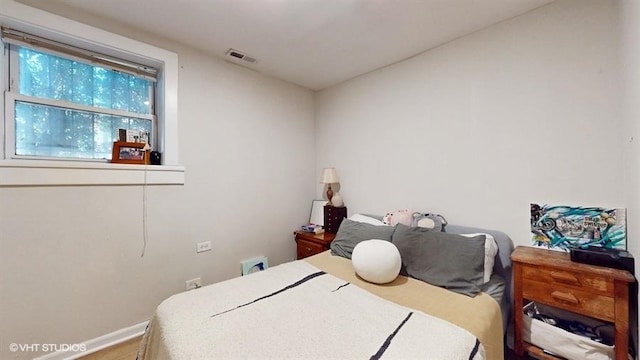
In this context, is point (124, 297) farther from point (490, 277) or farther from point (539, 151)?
point (539, 151)

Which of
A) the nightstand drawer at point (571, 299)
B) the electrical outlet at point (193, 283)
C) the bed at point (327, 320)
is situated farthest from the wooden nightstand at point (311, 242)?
the nightstand drawer at point (571, 299)

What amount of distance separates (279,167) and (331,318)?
1.98 m

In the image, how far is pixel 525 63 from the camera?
5.81 feet

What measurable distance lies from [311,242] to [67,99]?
234 centimetres

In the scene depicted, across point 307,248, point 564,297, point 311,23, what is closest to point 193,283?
point 307,248

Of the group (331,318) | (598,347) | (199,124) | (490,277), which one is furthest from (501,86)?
(199,124)

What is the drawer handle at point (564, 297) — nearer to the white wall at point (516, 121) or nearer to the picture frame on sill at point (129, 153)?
the white wall at point (516, 121)

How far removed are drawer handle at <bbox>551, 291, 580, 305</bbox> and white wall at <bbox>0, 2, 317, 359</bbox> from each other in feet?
7.75

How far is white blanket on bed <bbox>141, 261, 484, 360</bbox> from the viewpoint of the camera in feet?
3.33

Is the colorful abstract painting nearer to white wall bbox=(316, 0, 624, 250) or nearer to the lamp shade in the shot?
white wall bbox=(316, 0, 624, 250)

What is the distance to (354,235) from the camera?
7.27ft

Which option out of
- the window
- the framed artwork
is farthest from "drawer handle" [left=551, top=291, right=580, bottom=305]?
the window

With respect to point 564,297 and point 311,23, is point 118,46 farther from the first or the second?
point 564,297

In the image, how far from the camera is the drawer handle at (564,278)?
1.34m
